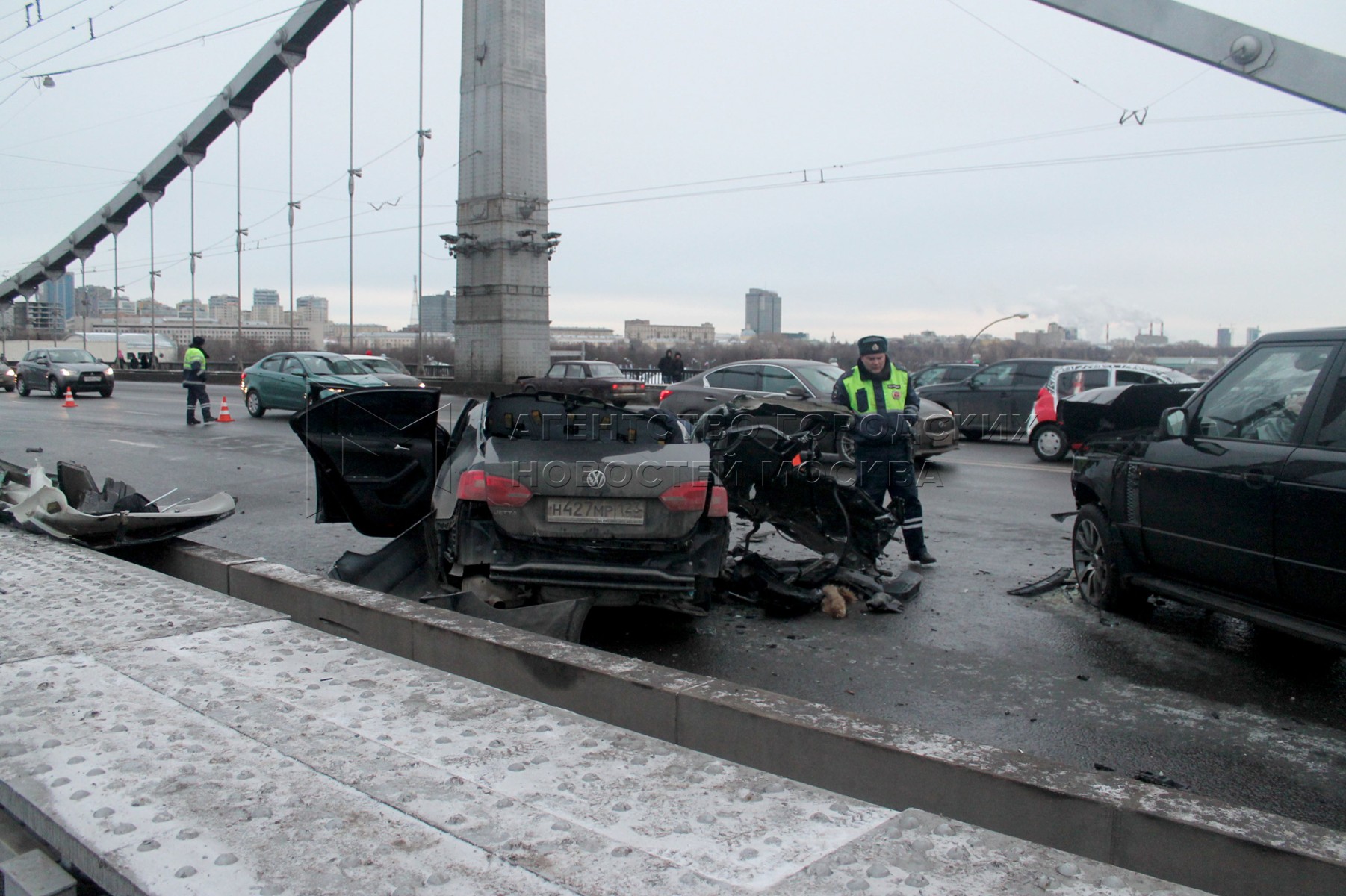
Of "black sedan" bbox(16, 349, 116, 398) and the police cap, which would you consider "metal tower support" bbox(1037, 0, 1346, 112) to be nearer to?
the police cap

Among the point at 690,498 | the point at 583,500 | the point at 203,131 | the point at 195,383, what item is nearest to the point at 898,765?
the point at 690,498

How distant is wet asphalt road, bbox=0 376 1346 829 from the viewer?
13.2ft

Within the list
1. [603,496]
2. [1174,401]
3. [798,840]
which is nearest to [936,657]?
[603,496]

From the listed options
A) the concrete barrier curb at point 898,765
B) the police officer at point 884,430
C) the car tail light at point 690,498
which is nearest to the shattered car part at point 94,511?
the concrete barrier curb at point 898,765

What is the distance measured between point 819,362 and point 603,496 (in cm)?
1203

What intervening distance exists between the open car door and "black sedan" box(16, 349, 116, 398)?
27070mm

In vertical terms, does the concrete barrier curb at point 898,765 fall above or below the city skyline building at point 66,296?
below

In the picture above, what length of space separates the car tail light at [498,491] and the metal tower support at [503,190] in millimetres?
29362

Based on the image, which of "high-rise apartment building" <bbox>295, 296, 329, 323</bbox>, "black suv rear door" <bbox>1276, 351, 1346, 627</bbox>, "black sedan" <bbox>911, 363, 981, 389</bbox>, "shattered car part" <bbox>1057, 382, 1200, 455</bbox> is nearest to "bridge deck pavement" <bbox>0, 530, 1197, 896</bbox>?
"black suv rear door" <bbox>1276, 351, 1346, 627</bbox>

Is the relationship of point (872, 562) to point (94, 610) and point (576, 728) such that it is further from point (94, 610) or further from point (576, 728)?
point (94, 610)

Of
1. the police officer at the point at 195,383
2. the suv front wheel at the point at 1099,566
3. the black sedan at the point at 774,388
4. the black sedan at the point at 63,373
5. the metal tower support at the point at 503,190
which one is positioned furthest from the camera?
the metal tower support at the point at 503,190

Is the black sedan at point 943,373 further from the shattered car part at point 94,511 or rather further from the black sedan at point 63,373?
the black sedan at point 63,373

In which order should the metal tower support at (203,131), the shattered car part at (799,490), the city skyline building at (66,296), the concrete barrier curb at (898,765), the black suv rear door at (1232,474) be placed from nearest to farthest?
the concrete barrier curb at (898,765)
the black suv rear door at (1232,474)
the shattered car part at (799,490)
the metal tower support at (203,131)
the city skyline building at (66,296)

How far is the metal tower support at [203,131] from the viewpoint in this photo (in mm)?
55469
